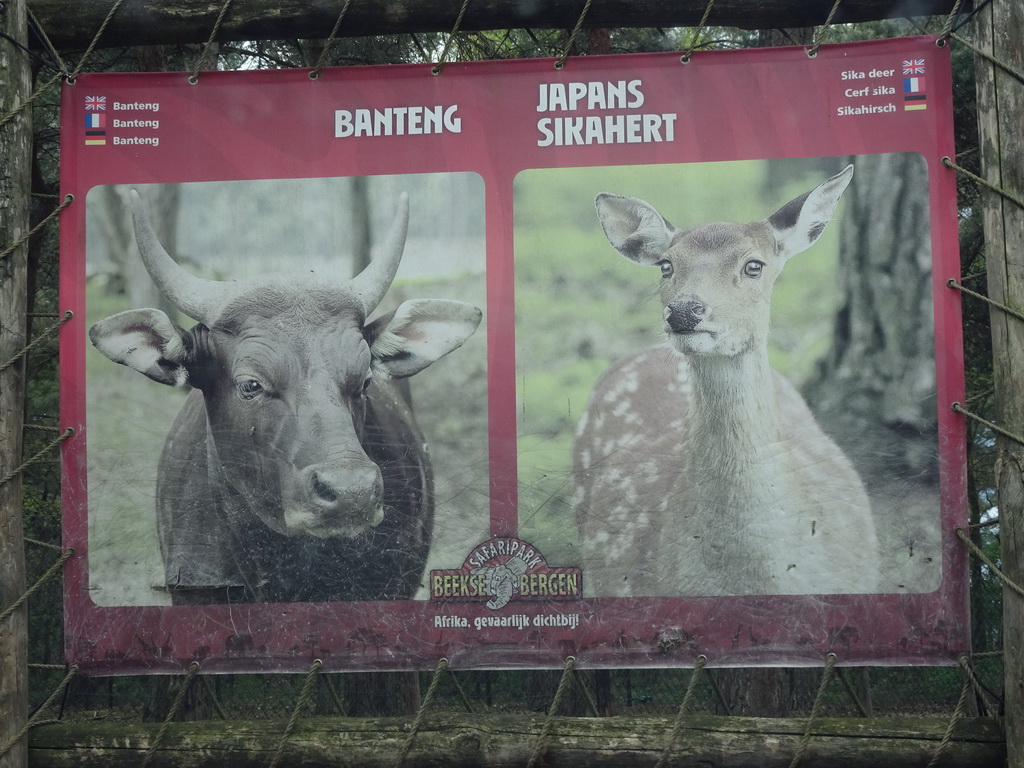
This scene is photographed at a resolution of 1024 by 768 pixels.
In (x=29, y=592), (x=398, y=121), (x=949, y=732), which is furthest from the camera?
(x=398, y=121)

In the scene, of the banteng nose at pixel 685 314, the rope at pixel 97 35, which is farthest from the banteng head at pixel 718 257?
the rope at pixel 97 35

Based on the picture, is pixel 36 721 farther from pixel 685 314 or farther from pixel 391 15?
pixel 391 15

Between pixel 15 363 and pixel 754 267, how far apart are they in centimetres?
257

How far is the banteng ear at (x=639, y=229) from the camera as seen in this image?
11.6 ft

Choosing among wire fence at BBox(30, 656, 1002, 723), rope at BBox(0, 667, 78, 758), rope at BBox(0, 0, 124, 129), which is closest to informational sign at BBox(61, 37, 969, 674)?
rope at BBox(0, 667, 78, 758)

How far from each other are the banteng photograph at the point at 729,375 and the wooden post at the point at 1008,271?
0.69 feet

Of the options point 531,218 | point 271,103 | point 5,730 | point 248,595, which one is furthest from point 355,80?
point 5,730

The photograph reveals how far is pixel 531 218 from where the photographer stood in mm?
3568

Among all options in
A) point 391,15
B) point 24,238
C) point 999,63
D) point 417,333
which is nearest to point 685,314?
point 417,333

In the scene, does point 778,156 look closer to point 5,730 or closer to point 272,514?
point 272,514

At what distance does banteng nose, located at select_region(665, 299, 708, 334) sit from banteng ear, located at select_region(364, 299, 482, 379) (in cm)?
66

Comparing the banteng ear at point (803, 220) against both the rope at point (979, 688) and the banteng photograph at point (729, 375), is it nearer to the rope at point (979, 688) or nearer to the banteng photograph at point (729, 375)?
the banteng photograph at point (729, 375)

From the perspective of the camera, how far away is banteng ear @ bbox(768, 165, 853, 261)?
3523 mm

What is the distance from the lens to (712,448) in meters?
3.52
